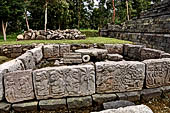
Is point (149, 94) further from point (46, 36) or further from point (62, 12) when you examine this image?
point (62, 12)

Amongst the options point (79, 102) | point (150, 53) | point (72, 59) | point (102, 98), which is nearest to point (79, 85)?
point (79, 102)

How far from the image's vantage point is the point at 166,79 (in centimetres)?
286

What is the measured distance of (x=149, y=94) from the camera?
266cm

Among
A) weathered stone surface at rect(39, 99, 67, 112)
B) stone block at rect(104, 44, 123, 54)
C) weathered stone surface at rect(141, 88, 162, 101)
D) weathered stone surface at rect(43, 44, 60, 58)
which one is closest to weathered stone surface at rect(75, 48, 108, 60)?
stone block at rect(104, 44, 123, 54)

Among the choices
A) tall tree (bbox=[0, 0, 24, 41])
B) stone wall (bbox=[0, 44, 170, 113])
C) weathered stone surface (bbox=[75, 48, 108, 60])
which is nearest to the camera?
stone wall (bbox=[0, 44, 170, 113])

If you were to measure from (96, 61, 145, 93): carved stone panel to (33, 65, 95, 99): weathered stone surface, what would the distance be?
0.67ft

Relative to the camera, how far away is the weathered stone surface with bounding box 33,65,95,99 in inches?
93.7

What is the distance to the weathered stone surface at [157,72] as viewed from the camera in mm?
Result: 2721

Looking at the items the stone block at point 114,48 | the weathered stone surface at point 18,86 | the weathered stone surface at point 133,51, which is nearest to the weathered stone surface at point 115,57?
the weathered stone surface at point 133,51

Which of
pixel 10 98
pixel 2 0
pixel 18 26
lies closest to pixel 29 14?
pixel 18 26

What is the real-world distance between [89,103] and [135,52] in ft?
Answer: 13.1

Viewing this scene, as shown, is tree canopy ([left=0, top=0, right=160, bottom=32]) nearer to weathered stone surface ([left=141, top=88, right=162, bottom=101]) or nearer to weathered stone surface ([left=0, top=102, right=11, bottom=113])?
weathered stone surface ([left=0, top=102, right=11, bottom=113])

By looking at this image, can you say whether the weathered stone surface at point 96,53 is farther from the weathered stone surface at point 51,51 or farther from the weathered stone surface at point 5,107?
the weathered stone surface at point 5,107

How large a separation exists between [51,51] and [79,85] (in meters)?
3.86
